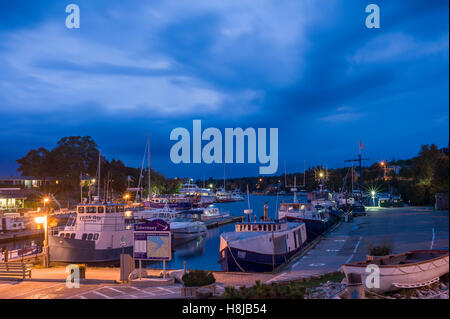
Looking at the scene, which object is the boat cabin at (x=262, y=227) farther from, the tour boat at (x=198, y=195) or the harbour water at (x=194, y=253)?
the tour boat at (x=198, y=195)

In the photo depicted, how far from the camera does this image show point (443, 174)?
11711mm

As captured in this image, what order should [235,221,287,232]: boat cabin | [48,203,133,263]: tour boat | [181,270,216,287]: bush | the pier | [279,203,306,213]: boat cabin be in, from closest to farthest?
[181,270,216,287]: bush, the pier, [235,221,287,232]: boat cabin, [48,203,133,263]: tour boat, [279,203,306,213]: boat cabin

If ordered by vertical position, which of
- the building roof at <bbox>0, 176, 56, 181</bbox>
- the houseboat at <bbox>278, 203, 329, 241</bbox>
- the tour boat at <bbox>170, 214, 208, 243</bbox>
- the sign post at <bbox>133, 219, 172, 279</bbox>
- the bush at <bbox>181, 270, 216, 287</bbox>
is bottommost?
the tour boat at <bbox>170, 214, 208, 243</bbox>

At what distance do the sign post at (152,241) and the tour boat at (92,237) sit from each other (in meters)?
16.2

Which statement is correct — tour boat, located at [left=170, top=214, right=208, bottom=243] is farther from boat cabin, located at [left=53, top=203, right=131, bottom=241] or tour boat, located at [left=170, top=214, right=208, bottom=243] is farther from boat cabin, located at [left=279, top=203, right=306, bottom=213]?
boat cabin, located at [left=53, top=203, right=131, bottom=241]

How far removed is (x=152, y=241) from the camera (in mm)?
16797

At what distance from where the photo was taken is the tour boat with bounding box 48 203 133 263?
3212 cm

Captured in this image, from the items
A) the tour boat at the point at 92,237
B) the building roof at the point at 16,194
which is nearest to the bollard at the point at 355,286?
the tour boat at the point at 92,237

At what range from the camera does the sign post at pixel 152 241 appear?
1670 cm

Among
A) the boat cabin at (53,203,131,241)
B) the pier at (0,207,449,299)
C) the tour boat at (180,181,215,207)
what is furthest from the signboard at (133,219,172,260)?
the tour boat at (180,181,215,207)

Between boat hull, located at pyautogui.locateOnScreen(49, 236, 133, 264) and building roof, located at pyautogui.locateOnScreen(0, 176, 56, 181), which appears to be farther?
building roof, located at pyautogui.locateOnScreen(0, 176, 56, 181)

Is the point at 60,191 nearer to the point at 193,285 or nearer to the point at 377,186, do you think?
the point at 377,186

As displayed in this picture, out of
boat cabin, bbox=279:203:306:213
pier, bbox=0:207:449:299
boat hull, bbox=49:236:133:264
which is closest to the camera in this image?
pier, bbox=0:207:449:299

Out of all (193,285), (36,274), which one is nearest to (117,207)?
(36,274)
